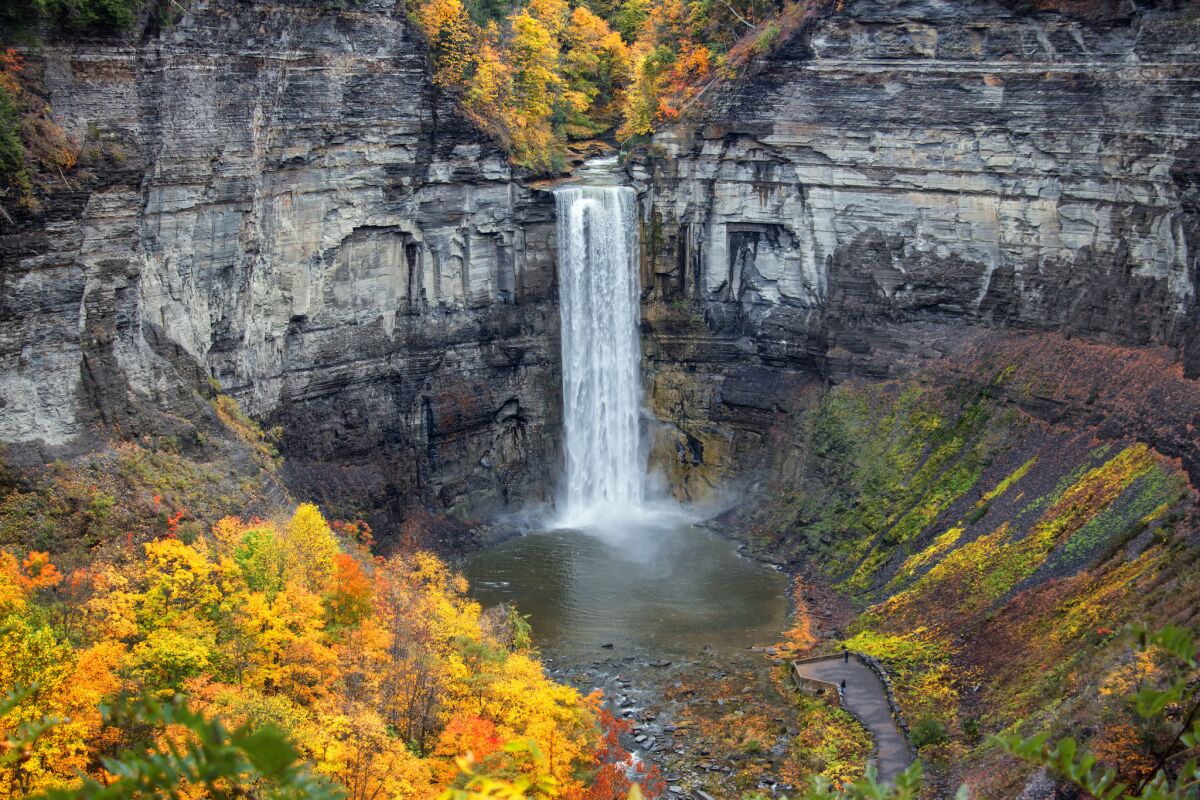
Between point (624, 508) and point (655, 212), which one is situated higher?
point (655, 212)

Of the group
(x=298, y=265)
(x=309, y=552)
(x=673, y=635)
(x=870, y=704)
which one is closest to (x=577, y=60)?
(x=298, y=265)

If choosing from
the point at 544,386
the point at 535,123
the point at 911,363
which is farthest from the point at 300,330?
the point at 911,363

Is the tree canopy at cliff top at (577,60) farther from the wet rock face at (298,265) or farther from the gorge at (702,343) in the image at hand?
the wet rock face at (298,265)

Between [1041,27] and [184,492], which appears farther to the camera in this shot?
[1041,27]

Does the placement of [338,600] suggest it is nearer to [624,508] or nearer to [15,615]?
[15,615]

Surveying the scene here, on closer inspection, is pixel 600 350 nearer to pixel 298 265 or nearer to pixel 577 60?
pixel 298 265

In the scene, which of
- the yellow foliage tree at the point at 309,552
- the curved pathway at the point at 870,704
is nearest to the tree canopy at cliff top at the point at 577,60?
the yellow foliage tree at the point at 309,552

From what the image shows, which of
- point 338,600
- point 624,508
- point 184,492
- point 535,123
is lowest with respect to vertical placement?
point 624,508
